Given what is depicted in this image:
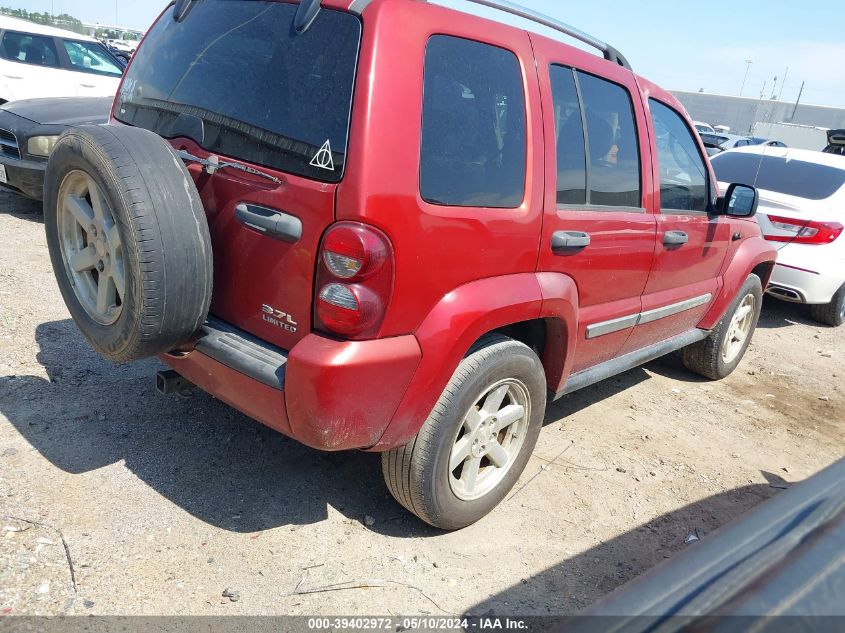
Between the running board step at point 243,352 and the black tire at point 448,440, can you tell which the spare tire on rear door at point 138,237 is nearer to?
the running board step at point 243,352

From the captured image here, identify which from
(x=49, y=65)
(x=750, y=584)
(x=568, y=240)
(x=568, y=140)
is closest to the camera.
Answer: (x=750, y=584)

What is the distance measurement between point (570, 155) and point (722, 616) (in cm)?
216

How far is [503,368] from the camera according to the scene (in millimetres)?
2703

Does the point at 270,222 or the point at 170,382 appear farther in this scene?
the point at 170,382

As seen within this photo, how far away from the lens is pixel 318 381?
7.13 ft

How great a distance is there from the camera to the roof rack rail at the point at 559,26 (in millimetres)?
2722

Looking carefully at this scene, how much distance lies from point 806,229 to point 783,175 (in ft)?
2.91

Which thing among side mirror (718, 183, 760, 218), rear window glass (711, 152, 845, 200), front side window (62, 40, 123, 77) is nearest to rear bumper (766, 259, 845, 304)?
rear window glass (711, 152, 845, 200)

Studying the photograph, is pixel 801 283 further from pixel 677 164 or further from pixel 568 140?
pixel 568 140

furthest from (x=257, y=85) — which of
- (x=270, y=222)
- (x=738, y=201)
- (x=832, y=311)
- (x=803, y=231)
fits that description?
(x=832, y=311)

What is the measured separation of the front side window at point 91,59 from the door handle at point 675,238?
777 cm

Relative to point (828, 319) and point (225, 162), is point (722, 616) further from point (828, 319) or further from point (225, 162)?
point (828, 319)

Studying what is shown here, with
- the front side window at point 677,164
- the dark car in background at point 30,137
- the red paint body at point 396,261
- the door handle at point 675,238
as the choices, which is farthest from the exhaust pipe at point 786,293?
the dark car in background at point 30,137

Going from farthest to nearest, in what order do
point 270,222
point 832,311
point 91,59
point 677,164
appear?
point 91,59, point 832,311, point 677,164, point 270,222
